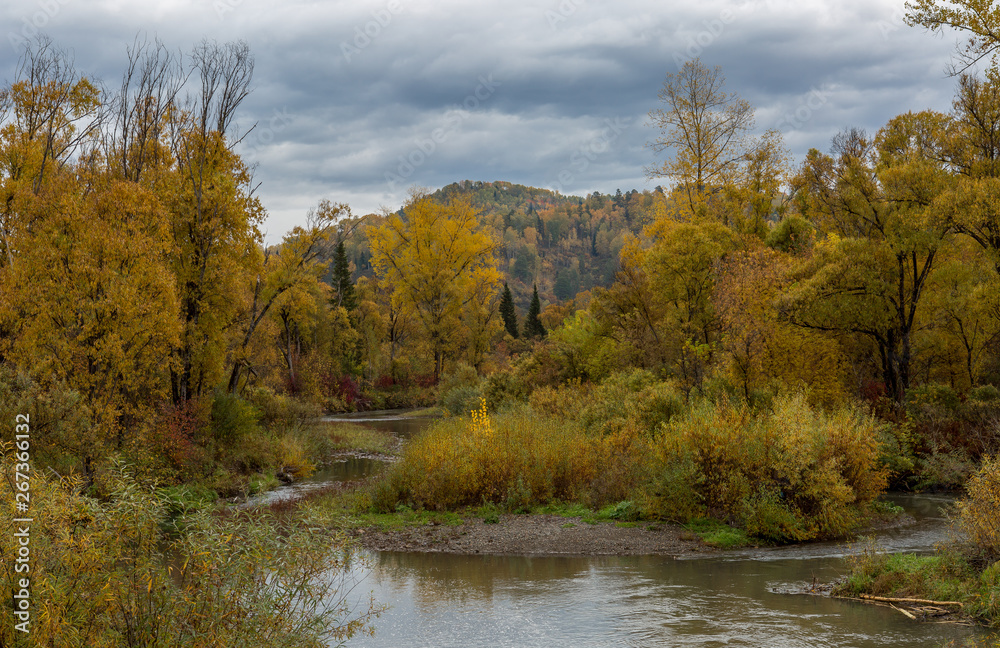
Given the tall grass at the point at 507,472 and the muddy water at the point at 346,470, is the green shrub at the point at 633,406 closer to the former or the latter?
the tall grass at the point at 507,472

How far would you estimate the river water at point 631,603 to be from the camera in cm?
898

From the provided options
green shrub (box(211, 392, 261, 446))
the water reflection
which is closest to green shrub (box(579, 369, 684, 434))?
green shrub (box(211, 392, 261, 446))

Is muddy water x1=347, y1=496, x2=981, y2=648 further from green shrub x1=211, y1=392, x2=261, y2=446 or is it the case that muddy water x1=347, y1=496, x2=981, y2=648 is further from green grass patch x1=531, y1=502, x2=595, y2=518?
green shrub x1=211, y1=392, x2=261, y2=446

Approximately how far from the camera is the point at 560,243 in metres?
158

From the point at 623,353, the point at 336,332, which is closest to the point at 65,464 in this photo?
the point at 623,353

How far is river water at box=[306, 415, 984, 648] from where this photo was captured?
29.5 ft

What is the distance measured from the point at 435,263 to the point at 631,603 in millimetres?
46540

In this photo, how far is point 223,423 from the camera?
23469 mm

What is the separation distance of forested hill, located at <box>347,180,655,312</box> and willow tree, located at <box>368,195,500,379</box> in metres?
59.6

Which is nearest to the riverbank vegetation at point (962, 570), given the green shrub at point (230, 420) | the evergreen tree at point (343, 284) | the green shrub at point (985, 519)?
the green shrub at point (985, 519)

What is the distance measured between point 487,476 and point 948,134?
22.7m

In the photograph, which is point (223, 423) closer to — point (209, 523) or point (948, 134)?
point (209, 523)

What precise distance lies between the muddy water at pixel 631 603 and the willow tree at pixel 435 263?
40954mm

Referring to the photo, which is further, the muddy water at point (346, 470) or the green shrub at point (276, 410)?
the green shrub at point (276, 410)
